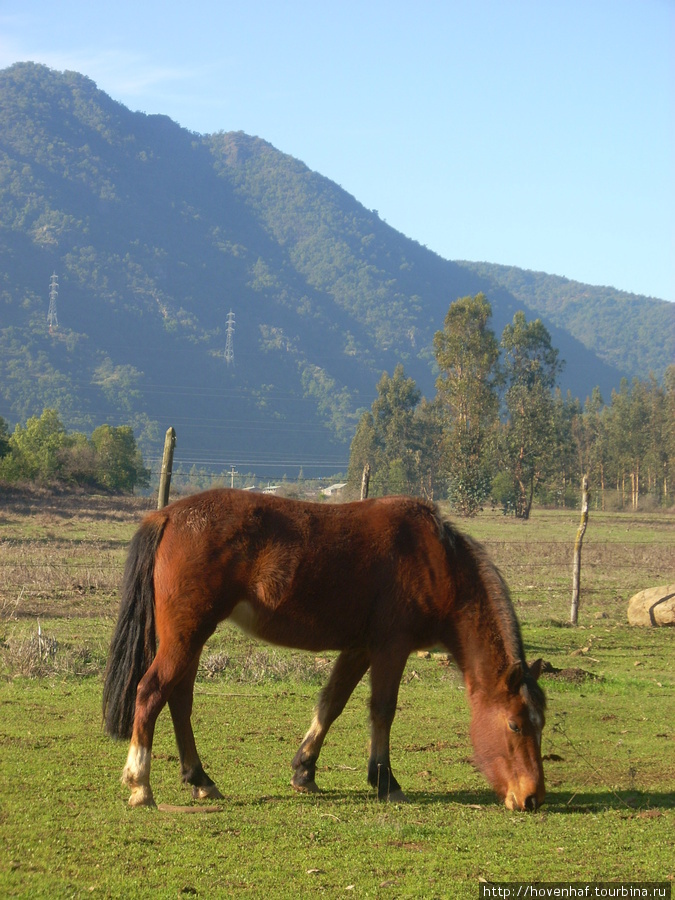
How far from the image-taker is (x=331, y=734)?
27.2 ft

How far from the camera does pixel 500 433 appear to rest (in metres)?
62.5

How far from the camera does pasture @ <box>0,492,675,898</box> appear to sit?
4422 millimetres

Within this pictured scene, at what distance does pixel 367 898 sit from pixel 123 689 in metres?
2.60

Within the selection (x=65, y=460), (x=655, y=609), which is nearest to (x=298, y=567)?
(x=655, y=609)

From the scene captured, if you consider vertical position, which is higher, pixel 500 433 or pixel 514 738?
pixel 500 433

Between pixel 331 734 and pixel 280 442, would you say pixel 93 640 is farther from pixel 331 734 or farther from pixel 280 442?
pixel 280 442

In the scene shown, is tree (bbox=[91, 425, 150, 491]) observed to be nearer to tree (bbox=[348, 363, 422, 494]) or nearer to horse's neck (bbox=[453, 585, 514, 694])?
tree (bbox=[348, 363, 422, 494])

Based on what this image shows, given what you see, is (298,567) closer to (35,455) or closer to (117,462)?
(35,455)

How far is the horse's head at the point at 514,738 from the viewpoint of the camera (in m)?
6.01

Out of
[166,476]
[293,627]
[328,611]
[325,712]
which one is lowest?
[325,712]

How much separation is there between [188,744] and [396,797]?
1.45 metres

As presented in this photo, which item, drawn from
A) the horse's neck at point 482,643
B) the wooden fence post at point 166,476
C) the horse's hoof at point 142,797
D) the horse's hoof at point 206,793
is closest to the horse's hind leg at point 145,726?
the horse's hoof at point 142,797

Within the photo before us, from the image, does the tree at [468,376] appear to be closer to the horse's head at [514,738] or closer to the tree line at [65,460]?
the tree line at [65,460]

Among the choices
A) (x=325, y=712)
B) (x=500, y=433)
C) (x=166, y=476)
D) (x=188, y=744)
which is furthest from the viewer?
(x=500, y=433)
